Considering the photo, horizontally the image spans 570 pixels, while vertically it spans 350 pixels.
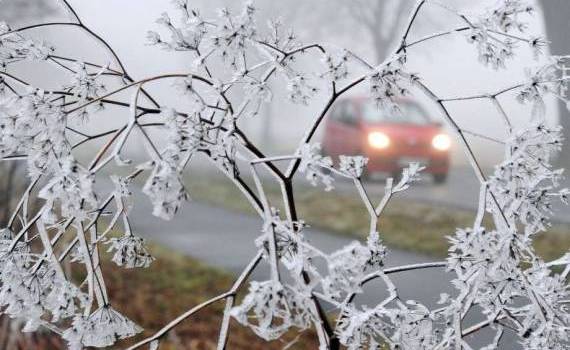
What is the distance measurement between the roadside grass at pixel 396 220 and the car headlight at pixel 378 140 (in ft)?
2.72

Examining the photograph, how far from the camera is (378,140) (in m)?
11.6

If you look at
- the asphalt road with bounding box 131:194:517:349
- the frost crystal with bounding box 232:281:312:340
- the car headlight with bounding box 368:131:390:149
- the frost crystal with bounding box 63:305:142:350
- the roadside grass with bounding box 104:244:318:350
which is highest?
the car headlight with bounding box 368:131:390:149

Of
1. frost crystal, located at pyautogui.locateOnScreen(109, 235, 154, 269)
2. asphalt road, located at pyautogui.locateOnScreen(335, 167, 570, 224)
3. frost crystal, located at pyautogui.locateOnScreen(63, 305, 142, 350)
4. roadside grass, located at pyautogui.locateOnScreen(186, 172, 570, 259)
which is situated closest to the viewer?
frost crystal, located at pyautogui.locateOnScreen(63, 305, 142, 350)

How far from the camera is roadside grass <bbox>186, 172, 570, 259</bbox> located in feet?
27.5

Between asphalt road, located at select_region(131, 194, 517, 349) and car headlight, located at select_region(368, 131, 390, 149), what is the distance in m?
2.03

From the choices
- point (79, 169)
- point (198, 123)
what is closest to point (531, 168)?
point (198, 123)

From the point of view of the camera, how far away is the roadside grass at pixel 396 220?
8383 millimetres

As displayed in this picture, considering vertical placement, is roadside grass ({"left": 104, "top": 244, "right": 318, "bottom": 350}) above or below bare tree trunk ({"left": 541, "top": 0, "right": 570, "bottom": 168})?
below

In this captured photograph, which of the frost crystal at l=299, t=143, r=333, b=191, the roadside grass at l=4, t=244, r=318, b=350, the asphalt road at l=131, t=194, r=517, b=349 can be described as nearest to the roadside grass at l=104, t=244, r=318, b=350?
the roadside grass at l=4, t=244, r=318, b=350

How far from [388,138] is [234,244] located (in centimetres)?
350

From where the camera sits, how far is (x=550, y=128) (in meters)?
1.74

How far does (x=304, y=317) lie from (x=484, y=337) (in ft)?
13.9

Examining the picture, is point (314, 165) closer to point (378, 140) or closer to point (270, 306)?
point (270, 306)

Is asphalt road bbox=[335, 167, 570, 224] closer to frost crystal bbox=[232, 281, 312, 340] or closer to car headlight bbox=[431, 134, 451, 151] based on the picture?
car headlight bbox=[431, 134, 451, 151]
